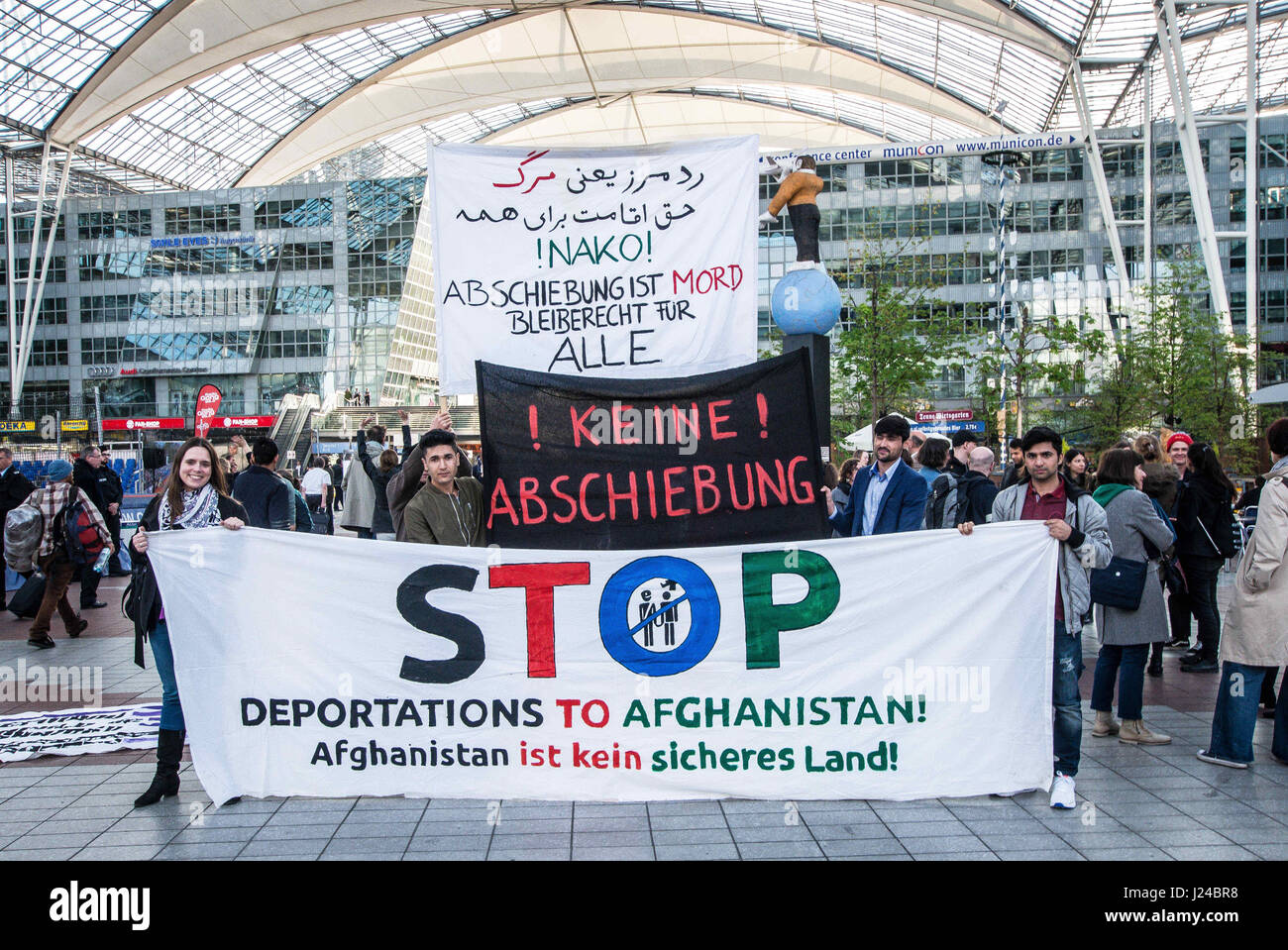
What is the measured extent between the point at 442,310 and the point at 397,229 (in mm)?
64334

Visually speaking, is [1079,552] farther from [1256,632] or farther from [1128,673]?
[1128,673]

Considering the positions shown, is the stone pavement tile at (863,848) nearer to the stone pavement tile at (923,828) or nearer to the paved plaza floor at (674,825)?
the paved plaza floor at (674,825)

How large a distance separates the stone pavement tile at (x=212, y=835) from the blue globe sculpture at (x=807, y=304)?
3.80m

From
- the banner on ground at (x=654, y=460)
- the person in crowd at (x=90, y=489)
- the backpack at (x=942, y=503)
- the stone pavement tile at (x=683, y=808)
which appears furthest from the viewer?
the person in crowd at (x=90, y=489)

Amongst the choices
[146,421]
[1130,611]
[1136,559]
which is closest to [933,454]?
[1136,559]

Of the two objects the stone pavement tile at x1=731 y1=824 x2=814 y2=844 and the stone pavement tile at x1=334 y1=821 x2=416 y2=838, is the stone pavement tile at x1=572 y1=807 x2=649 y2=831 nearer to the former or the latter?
the stone pavement tile at x1=731 y1=824 x2=814 y2=844

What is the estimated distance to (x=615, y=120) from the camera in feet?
202

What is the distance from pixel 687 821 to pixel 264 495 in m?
4.17

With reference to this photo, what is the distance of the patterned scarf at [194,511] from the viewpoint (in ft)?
17.5

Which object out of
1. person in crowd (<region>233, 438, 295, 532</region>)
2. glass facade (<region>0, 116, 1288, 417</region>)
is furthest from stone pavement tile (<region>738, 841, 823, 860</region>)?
glass facade (<region>0, 116, 1288, 417</region>)

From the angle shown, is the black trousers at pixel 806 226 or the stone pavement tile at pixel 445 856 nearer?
the stone pavement tile at pixel 445 856

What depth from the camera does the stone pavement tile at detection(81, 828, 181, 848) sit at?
456 cm

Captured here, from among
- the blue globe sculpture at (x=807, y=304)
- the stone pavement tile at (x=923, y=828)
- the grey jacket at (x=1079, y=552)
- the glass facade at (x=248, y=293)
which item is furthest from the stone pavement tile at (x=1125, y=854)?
the glass facade at (x=248, y=293)

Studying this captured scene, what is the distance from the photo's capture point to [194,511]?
17.5 feet
